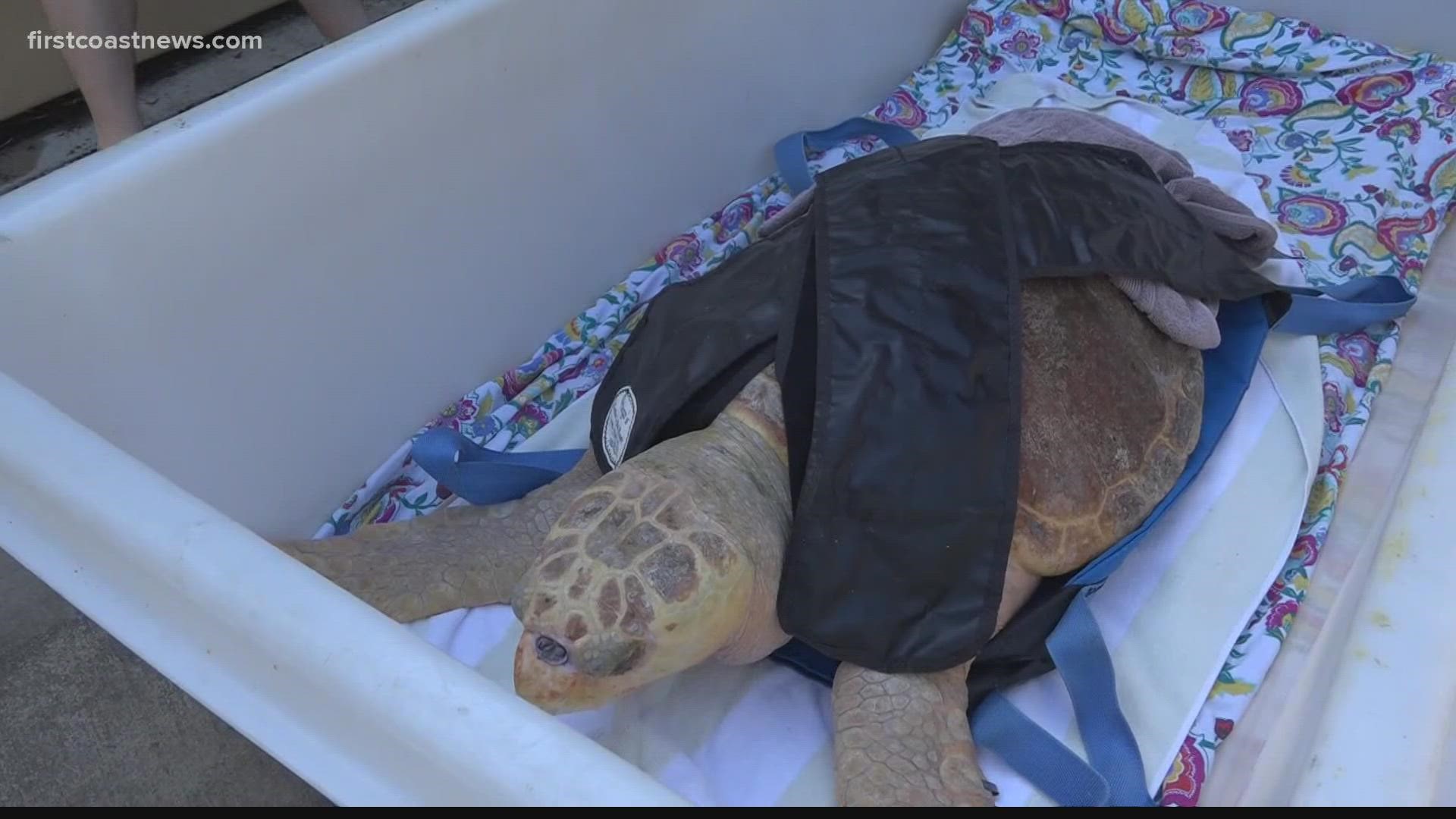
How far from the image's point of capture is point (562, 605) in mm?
579

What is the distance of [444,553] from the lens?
868mm

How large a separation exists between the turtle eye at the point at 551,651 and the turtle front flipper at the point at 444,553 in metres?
0.26

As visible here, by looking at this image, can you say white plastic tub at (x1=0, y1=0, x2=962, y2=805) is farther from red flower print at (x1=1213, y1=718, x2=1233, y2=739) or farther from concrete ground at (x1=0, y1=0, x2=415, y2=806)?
red flower print at (x1=1213, y1=718, x2=1233, y2=739)

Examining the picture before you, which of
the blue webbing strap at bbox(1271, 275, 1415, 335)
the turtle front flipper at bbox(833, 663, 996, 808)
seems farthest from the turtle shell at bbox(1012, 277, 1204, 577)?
the blue webbing strap at bbox(1271, 275, 1415, 335)

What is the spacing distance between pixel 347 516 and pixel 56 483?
0.43 meters

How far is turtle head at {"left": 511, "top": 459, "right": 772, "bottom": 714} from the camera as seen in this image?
0.58 meters

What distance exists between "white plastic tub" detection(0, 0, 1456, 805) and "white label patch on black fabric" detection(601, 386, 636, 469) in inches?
11.3

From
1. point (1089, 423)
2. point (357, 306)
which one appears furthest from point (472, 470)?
point (1089, 423)

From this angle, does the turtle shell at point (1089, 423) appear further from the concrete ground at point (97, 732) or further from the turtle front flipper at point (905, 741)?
the concrete ground at point (97, 732)

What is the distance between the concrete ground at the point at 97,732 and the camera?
76 cm

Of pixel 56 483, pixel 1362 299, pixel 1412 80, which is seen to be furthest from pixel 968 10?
pixel 56 483

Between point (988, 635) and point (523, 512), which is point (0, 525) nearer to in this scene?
point (523, 512)

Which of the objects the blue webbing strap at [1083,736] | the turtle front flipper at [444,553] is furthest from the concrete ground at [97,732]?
the blue webbing strap at [1083,736]

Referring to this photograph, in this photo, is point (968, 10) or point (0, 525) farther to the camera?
point (968, 10)
